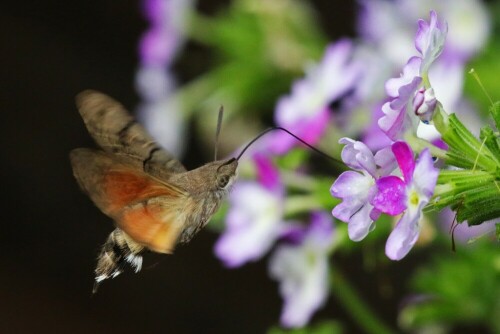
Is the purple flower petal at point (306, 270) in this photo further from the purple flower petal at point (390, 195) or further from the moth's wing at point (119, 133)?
the purple flower petal at point (390, 195)

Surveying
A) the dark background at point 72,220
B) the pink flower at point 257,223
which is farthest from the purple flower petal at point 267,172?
the dark background at point 72,220

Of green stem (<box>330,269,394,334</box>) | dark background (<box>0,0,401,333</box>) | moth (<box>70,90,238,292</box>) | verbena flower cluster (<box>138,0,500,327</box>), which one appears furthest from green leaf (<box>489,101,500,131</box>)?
dark background (<box>0,0,401,333</box>)

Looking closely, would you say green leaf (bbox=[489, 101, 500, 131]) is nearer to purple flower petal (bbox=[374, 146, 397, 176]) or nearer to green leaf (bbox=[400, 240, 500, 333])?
purple flower petal (bbox=[374, 146, 397, 176])

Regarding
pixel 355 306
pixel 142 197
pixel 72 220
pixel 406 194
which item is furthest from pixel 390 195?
pixel 72 220

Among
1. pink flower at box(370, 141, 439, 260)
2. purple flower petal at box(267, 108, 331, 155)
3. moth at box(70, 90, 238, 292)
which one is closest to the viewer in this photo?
pink flower at box(370, 141, 439, 260)

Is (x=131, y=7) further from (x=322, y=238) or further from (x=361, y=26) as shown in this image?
(x=322, y=238)

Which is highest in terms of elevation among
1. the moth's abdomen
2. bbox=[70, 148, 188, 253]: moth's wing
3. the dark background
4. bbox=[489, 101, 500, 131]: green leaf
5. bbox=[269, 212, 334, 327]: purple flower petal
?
bbox=[489, 101, 500, 131]: green leaf
